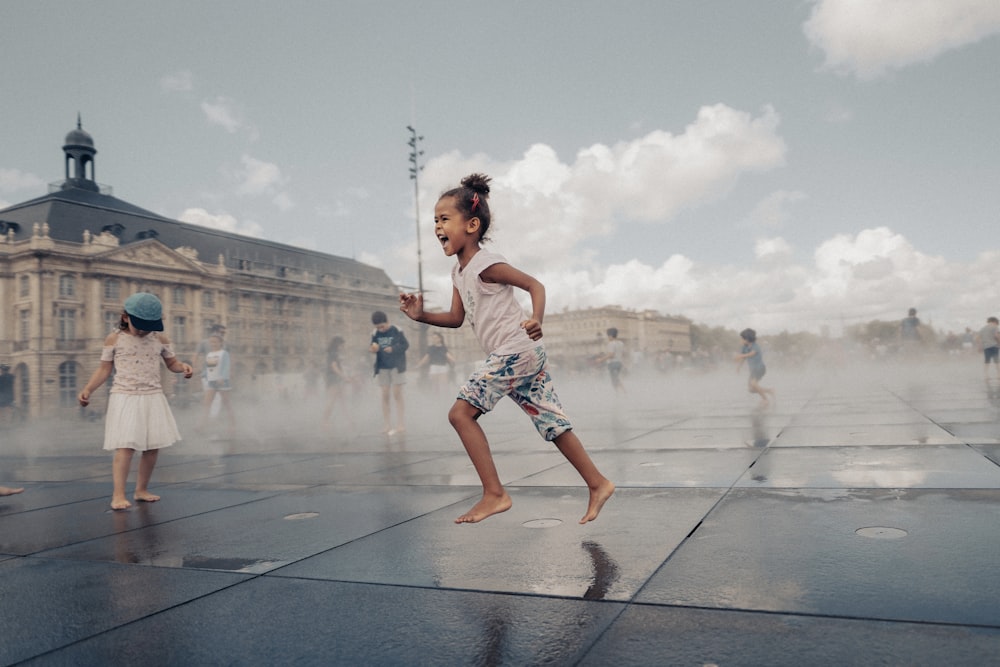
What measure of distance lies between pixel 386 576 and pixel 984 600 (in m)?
1.83

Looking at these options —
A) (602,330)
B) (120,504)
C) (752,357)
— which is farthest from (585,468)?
(602,330)

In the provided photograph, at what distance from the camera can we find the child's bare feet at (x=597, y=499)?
325 cm

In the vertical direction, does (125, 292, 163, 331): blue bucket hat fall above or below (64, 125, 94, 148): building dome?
below

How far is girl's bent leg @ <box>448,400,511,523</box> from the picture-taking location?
331 cm

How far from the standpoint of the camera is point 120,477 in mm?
4793

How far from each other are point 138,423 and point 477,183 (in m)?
3.13

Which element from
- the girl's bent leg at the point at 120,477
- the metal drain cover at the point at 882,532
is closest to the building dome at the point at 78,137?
the girl's bent leg at the point at 120,477

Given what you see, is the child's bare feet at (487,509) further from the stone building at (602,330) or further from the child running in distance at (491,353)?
the stone building at (602,330)

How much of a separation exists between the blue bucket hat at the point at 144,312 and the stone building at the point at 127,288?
3528 cm

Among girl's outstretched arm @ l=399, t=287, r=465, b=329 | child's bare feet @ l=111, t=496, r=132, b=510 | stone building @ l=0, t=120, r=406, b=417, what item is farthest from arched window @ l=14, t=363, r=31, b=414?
girl's outstretched arm @ l=399, t=287, r=465, b=329

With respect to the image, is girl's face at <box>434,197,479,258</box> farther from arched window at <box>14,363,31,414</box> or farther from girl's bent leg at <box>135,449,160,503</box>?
arched window at <box>14,363,31,414</box>

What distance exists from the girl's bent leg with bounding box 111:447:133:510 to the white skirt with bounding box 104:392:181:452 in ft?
0.16

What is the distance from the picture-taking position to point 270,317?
2955 inches

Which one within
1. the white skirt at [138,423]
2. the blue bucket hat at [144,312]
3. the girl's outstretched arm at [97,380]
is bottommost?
the white skirt at [138,423]
